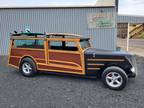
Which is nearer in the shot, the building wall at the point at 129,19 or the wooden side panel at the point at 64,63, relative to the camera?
the wooden side panel at the point at 64,63

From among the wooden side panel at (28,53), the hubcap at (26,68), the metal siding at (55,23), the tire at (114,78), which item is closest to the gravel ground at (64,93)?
the tire at (114,78)

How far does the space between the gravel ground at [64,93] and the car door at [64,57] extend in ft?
1.42

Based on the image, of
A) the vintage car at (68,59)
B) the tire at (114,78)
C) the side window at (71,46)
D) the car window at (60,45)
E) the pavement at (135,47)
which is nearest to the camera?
the tire at (114,78)

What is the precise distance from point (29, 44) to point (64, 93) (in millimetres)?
2851

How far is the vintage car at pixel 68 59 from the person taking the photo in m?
7.09

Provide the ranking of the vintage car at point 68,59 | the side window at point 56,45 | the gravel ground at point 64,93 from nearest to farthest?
the gravel ground at point 64,93, the vintage car at point 68,59, the side window at point 56,45

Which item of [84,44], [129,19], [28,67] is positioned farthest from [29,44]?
[129,19]

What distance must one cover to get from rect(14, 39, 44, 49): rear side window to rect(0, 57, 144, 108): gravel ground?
1.15m

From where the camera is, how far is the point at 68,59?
25.6 feet

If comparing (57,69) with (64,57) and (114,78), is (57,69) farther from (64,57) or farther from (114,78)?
(114,78)

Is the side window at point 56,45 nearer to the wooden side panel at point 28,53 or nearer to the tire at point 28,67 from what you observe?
the wooden side panel at point 28,53

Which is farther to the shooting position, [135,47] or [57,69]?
[135,47]

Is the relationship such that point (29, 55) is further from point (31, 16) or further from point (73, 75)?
point (31, 16)

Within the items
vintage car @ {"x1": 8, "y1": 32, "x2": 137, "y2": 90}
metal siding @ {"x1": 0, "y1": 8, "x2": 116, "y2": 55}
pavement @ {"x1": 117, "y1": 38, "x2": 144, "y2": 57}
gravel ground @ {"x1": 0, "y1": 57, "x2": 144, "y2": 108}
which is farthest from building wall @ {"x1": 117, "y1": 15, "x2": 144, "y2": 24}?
vintage car @ {"x1": 8, "y1": 32, "x2": 137, "y2": 90}
